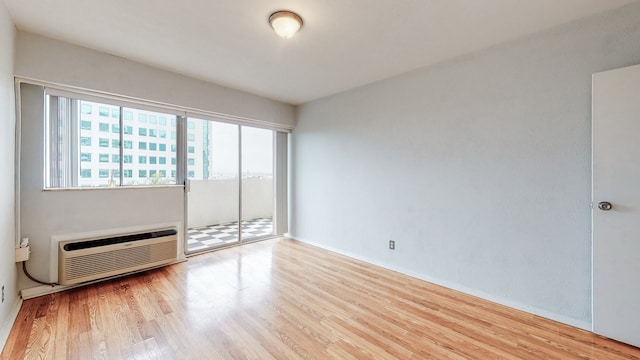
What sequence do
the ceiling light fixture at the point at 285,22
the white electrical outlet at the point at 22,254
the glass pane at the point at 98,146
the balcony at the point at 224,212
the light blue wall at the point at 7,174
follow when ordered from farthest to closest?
the balcony at the point at 224,212, the glass pane at the point at 98,146, the white electrical outlet at the point at 22,254, the ceiling light fixture at the point at 285,22, the light blue wall at the point at 7,174

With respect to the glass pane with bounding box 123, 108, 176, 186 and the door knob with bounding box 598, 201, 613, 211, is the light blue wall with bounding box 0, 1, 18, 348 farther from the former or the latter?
the door knob with bounding box 598, 201, 613, 211

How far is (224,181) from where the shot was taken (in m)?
5.20

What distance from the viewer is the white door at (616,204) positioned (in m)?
1.81

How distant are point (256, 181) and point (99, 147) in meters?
3.15

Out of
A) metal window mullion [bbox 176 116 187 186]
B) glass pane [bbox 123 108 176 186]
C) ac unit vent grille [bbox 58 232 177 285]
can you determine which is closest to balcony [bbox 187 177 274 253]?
ac unit vent grille [bbox 58 232 177 285]

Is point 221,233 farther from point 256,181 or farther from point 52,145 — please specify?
point 52,145

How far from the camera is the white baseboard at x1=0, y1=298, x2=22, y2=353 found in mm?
1786

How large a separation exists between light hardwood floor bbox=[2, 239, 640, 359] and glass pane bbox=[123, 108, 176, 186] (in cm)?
121

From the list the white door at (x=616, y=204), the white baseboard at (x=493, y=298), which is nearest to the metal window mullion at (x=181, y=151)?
the white baseboard at (x=493, y=298)

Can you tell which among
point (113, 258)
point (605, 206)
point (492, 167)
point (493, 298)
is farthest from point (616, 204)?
point (113, 258)

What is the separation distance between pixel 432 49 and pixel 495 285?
240 centimetres

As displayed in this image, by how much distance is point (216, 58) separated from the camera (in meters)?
2.82

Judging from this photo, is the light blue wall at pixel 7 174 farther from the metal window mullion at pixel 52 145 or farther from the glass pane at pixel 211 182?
the glass pane at pixel 211 182

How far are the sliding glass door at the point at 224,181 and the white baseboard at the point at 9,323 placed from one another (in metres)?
1.69
